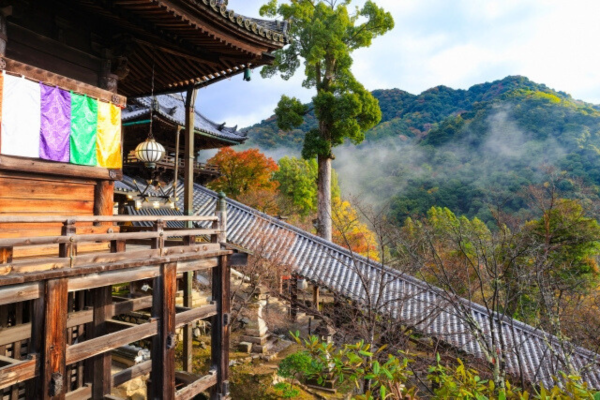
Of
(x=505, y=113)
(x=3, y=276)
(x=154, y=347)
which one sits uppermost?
(x=505, y=113)

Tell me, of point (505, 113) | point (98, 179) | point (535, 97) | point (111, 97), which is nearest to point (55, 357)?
point (98, 179)

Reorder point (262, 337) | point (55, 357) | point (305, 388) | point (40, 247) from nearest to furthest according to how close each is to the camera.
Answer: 1. point (55, 357)
2. point (40, 247)
3. point (305, 388)
4. point (262, 337)

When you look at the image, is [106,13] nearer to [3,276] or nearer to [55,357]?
[3,276]

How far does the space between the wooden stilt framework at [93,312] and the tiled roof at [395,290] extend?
13.8 feet

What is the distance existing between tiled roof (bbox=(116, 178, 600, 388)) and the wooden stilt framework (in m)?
4.20

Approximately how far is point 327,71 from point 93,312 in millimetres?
16718

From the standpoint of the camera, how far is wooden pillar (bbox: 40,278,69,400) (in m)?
3.79

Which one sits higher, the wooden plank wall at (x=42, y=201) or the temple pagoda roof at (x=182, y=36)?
the temple pagoda roof at (x=182, y=36)

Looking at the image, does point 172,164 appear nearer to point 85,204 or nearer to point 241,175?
point 241,175

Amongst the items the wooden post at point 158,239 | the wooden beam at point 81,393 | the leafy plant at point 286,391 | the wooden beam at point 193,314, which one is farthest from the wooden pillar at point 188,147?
the leafy plant at point 286,391

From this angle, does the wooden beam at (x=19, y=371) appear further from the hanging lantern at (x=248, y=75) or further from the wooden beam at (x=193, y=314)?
the hanging lantern at (x=248, y=75)

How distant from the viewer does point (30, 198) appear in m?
5.07

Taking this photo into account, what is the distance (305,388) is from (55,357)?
8.55 metres

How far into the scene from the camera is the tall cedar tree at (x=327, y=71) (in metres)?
17.6
